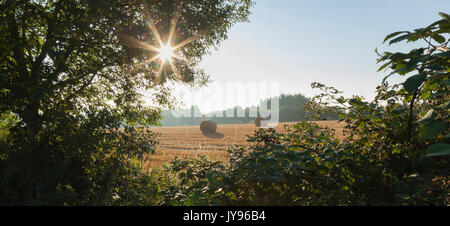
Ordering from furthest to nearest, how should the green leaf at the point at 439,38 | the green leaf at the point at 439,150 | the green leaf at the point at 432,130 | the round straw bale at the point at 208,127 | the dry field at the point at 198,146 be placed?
the round straw bale at the point at 208,127 < the dry field at the point at 198,146 < the green leaf at the point at 439,38 < the green leaf at the point at 432,130 < the green leaf at the point at 439,150

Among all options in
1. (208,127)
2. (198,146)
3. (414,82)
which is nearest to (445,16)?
(414,82)

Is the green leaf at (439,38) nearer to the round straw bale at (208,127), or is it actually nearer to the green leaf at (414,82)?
the green leaf at (414,82)

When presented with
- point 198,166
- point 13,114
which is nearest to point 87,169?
point 13,114

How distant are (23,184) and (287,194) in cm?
603

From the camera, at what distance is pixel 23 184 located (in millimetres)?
5223

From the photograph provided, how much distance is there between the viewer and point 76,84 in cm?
561

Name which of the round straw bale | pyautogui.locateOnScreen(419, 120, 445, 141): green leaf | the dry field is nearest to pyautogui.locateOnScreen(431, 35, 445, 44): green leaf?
pyautogui.locateOnScreen(419, 120, 445, 141): green leaf

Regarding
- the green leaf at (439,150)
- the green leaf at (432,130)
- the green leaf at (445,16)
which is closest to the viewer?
the green leaf at (439,150)

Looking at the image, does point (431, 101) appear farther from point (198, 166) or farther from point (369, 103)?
point (198, 166)

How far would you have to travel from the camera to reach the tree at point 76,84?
502 cm

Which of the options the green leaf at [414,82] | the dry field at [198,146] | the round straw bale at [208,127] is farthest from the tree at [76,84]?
the round straw bale at [208,127]

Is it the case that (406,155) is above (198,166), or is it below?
above

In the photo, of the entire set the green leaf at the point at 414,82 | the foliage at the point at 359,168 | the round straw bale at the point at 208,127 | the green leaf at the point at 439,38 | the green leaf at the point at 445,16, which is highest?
the green leaf at the point at 445,16
